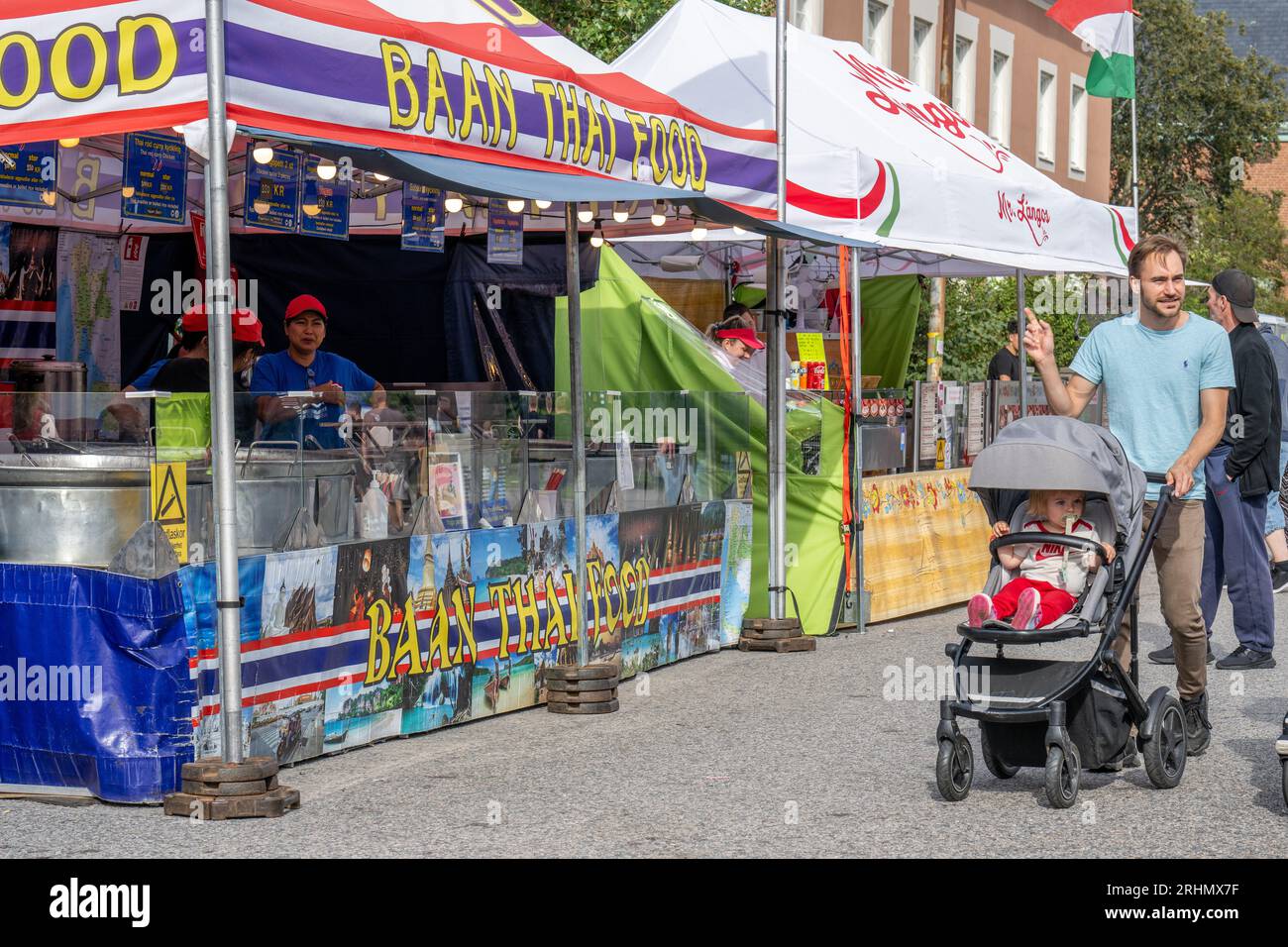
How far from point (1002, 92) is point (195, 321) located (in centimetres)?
2546

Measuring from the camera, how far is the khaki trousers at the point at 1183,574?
7.38 metres

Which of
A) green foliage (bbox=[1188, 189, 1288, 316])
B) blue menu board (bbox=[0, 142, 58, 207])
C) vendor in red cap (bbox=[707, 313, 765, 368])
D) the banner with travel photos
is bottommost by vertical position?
the banner with travel photos

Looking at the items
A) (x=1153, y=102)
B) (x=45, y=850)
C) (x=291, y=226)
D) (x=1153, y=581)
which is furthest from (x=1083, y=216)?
(x=1153, y=102)

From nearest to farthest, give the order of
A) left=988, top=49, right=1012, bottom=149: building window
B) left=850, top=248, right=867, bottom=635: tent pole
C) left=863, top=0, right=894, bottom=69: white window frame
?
left=850, top=248, right=867, bottom=635: tent pole
left=863, top=0, right=894, bottom=69: white window frame
left=988, top=49, right=1012, bottom=149: building window

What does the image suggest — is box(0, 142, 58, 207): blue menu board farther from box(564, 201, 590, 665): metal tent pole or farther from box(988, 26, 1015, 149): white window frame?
box(988, 26, 1015, 149): white window frame

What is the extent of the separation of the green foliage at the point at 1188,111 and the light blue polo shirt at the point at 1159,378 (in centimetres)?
4344

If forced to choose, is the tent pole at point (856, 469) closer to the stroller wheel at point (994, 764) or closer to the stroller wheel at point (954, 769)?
the stroller wheel at point (994, 764)

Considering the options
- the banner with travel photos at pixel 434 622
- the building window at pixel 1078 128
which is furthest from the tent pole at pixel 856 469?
the building window at pixel 1078 128

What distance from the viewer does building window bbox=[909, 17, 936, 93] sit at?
95.5 feet

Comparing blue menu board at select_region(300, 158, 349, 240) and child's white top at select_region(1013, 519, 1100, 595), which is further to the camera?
blue menu board at select_region(300, 158, 349, 240)

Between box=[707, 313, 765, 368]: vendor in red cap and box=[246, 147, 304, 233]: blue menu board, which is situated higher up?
box=[246, 147, 304, 233]: blue menu board

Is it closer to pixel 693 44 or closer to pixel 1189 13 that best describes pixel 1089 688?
pixel 693 44

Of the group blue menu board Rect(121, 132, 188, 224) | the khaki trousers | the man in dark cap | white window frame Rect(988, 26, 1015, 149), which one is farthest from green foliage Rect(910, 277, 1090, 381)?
the khaki trousers

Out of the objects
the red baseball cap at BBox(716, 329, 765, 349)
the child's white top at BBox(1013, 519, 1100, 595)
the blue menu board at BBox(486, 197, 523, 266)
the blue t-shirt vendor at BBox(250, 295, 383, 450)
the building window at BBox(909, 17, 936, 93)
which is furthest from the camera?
the building window at BBox(909, 17, 936, 93)
